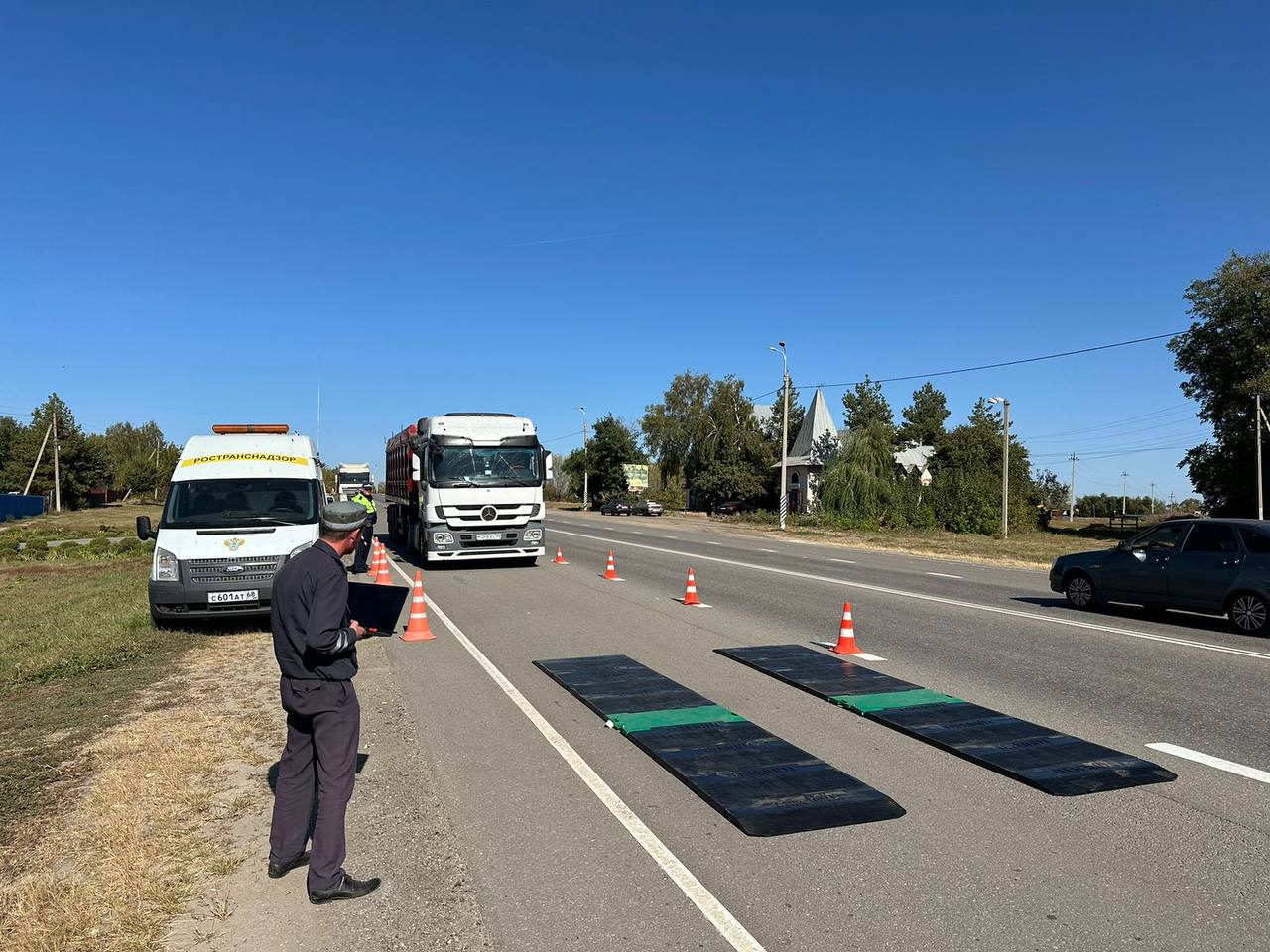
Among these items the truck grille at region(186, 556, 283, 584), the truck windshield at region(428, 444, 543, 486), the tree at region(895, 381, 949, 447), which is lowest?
the truck grille at region(186, 556, 283, 584)

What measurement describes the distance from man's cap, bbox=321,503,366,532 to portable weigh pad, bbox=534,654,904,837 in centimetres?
264

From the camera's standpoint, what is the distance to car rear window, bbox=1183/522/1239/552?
40.0 feet

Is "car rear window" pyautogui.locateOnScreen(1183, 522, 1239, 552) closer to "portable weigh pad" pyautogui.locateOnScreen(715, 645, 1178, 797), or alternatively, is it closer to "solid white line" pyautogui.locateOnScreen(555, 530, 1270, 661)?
"solid white line" pyautogui.locateOnScreen(555, 530, 1270, 661)

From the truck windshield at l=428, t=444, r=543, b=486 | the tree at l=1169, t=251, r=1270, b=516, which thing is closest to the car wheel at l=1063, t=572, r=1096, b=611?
the truck windshield at l=428, t=444, r=543, b=486

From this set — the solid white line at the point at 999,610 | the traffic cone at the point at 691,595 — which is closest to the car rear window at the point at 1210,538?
the solid white line at the point at 999,610

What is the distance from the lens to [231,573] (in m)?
10.9

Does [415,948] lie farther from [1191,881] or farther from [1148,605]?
→ [1148,605]

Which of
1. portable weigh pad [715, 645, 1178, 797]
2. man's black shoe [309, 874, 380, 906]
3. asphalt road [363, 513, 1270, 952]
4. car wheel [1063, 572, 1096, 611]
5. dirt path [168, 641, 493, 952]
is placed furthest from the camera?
car wheel [1063, 572, 1096, 611]

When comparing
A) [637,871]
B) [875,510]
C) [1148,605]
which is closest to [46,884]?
[637,871]

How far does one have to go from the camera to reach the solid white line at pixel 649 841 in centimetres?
373

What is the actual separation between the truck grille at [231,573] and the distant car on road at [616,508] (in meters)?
57.9

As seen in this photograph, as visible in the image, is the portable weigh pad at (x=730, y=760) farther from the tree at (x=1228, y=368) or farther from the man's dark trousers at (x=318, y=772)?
the tree at (x=1228, y=368)

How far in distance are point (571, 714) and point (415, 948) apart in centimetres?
377

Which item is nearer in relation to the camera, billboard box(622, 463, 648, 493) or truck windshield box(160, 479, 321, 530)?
truck windshield box(160, 479, 321, 530)
